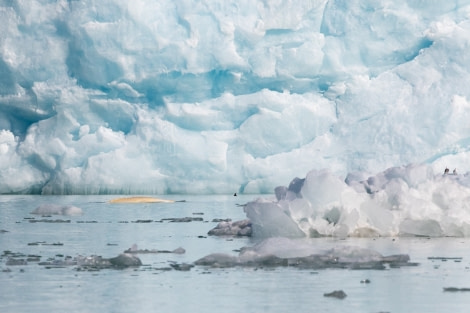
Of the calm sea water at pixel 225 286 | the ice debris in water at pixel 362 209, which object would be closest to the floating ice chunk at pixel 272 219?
the ice debris in water at pixel 362 209

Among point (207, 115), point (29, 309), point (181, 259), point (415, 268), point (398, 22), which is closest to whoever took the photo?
point (29, 309)

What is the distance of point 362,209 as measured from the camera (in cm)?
2469

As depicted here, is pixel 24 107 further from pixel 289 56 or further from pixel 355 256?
pixel 355 256

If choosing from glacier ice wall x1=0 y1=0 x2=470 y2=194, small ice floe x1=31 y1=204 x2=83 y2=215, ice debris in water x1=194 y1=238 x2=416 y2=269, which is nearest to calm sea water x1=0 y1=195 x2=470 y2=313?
ice debris in water x1=194 y1=238 x2=416 y2=269

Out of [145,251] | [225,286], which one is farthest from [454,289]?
[145,251]

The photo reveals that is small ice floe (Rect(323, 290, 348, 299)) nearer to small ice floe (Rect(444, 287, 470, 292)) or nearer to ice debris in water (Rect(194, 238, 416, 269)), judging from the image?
small ice floe (Rect(444, 287, 470, 292))

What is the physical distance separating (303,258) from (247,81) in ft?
101

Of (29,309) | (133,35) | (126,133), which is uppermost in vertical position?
(133,35)

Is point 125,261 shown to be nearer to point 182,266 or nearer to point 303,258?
point 182,266

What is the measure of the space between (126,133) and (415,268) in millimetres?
36354

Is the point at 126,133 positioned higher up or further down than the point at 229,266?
higher up

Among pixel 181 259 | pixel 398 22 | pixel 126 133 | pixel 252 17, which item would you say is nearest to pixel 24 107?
pixel 126 133

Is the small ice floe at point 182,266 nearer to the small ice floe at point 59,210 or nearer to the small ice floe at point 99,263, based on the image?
the small ice floe at point 99,263

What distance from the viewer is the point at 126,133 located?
52.8 m
